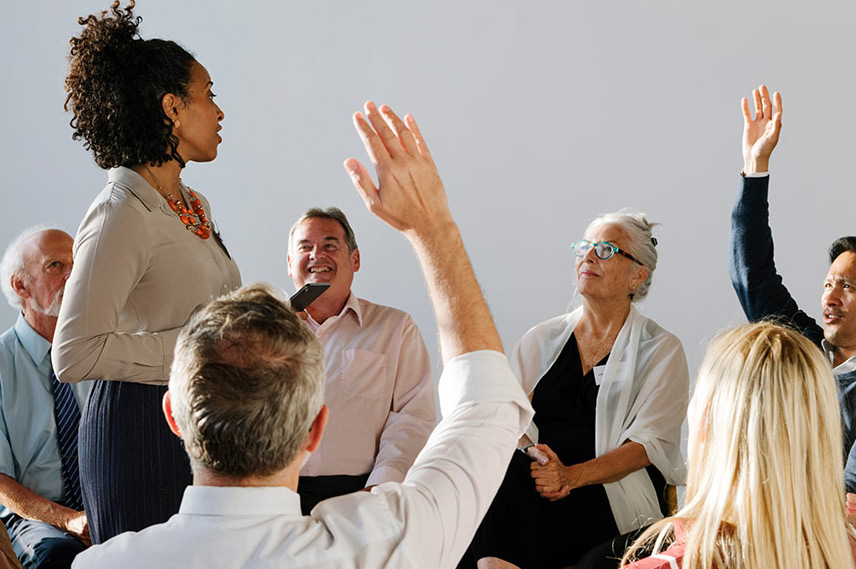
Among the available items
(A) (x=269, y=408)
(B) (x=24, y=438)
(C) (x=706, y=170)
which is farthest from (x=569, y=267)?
(A) (x=269, y=408)

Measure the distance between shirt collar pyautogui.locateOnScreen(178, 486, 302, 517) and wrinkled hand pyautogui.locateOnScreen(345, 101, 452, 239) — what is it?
1.07 feet

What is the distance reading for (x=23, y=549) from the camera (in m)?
2.56

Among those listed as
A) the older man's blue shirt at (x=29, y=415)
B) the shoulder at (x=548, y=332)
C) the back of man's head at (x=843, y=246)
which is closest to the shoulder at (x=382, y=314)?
the shoulder at (x=548, y=332)

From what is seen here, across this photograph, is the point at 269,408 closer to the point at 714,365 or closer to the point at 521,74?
the point at 714,365

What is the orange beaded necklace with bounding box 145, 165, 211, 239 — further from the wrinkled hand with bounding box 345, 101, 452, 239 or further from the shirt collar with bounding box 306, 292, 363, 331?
the wrinkled hand with bounding box 345, 101, 452, 239

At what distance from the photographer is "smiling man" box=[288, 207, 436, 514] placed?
106 inches

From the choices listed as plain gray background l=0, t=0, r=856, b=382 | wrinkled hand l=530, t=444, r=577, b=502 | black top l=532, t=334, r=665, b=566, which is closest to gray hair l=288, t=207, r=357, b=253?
black top l=532, t=334, r=665, b=566

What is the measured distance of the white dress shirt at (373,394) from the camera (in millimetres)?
2711

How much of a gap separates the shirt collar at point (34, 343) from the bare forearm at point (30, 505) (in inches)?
14.4

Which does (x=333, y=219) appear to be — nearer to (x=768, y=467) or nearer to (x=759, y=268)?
(x=759, y=268)

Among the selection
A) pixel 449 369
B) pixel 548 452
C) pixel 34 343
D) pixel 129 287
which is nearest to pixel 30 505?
pixel 34 343

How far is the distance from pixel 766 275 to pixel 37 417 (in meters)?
2.15

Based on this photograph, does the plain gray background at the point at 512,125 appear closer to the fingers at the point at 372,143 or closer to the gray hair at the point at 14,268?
the gray hair at the point at 14,268

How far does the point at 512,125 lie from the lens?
163 inches
